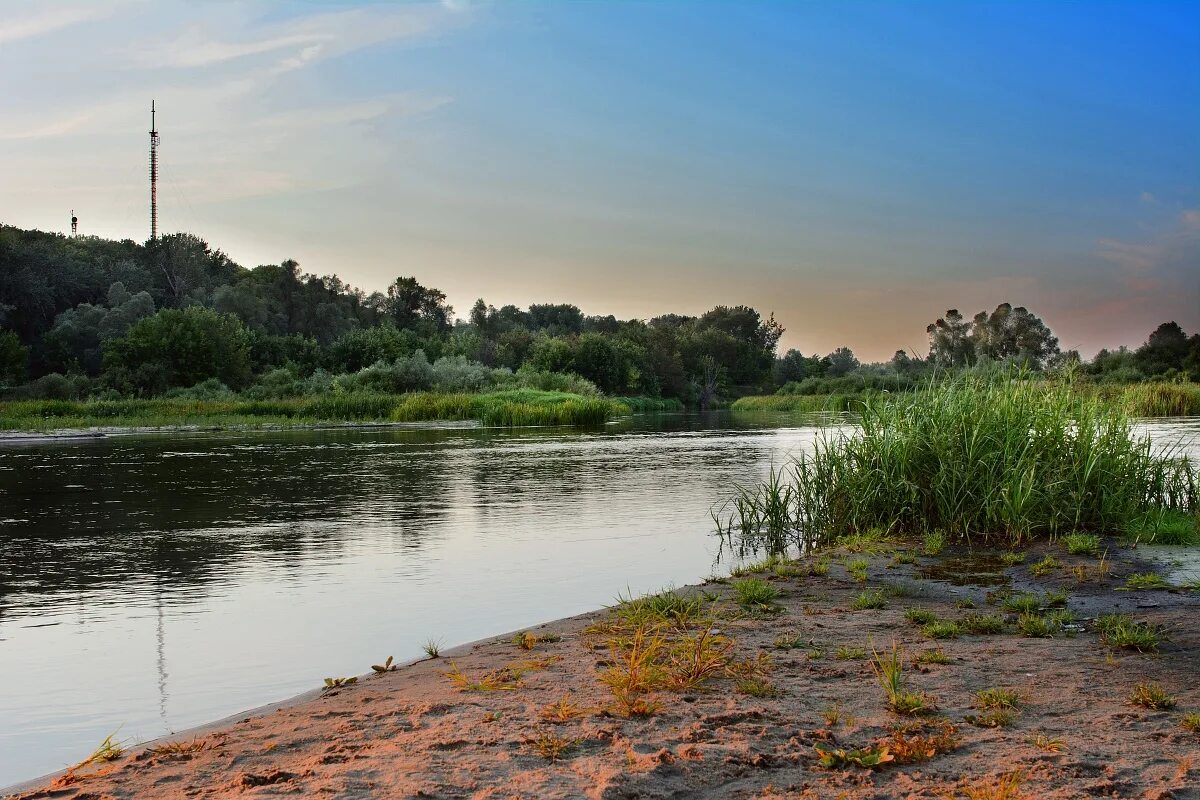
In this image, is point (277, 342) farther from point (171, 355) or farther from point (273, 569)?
point (273, 569)

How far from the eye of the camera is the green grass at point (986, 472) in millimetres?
11406

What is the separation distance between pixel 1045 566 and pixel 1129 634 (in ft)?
10.4

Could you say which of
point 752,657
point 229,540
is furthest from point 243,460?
point 752,657

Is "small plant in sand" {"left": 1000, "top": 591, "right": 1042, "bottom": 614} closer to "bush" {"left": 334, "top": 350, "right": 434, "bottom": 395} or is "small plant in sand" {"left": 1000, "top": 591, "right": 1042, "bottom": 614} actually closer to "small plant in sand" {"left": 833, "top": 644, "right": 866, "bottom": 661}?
"small plant in sand" {"left": 833, "top": 644, "right": 866, "bottom": 661}

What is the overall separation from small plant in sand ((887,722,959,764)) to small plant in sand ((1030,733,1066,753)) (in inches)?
13.6

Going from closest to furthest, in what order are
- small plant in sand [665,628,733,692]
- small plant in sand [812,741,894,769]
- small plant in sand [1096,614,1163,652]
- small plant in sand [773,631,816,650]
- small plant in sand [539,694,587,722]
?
1. small plant in sand [812,741,894,769]
2. small plant in sand [539,694,587,722]
3. small plant in sand [665,628,733,692]
4. small plant in sand [1096,614,1163,652]
5. small plant in sand [773,631,816,650]

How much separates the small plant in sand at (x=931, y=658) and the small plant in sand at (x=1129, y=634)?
1250mm

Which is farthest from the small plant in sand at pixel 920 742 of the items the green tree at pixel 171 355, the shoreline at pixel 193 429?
the green tree at pixel 171 355

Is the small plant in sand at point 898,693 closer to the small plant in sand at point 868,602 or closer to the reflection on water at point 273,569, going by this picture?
the small plant in sand at point 868,602

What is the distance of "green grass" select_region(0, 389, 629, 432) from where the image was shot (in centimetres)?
5097

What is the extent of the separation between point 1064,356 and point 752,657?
10.0m

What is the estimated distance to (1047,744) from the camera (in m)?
4.63

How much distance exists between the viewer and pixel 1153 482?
1238 centimetres

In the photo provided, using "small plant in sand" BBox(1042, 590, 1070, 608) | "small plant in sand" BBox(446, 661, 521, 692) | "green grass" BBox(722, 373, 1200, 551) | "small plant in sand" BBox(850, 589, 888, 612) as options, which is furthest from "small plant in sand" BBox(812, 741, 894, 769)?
"green grass" BBox(722, 373, 1200, 551)
